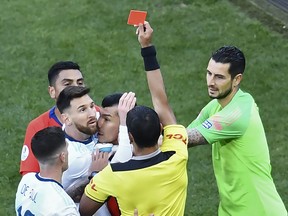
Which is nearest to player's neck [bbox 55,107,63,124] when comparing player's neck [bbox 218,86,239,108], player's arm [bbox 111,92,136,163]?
player's arm [bbox 111,92,136,163]

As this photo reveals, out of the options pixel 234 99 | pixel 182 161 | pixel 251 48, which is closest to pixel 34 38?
pixel 251 48

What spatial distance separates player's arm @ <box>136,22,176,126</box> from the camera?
5.19 meters

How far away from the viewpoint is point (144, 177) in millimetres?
4691

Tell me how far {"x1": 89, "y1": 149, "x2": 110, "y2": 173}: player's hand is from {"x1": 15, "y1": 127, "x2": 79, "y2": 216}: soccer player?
0.21 m

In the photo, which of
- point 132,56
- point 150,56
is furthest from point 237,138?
point 132,56

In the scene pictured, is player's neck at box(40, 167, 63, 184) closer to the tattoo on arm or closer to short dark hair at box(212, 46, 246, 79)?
the tattoo on arm

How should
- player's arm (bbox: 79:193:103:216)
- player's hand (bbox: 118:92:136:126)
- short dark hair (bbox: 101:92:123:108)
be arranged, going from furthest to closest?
1. short dark hair (bbox: 101:92:123:108)
2. player's hand (bbox: 118:92:136:126)
3. player's arm (bbox: 79:193:103:216)

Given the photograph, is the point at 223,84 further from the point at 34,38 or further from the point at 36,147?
the point at 34,38

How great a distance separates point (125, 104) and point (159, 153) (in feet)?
1.59

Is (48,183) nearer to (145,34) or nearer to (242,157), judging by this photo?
(145,34)

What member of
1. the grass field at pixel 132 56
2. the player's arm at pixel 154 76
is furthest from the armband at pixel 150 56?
the grass field at pixel 132 56

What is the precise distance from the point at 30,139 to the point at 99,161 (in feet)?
3.13

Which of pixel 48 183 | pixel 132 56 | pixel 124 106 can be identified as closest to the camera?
pixel 48 183

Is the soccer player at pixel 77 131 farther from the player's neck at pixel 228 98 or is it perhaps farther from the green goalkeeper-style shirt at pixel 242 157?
the player's neck at pixel 228 98
